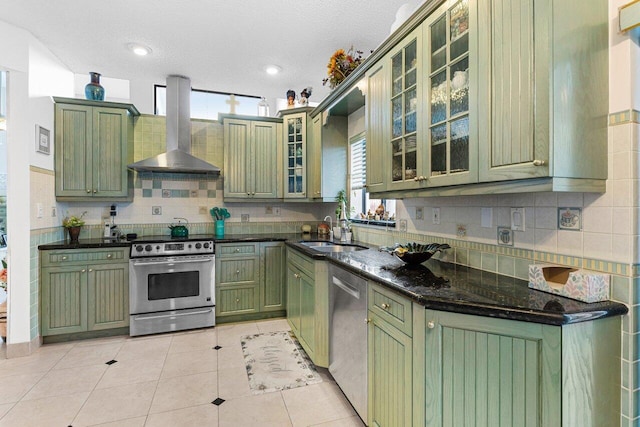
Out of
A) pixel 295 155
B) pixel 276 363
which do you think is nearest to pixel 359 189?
pixel 295 155

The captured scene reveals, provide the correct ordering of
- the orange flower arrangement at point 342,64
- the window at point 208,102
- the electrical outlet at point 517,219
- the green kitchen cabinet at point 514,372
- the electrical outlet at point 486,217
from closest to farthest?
the green kitchen cabinet at point 514,372, the electrical outlet at point 517,219, the electrical outlet at point 486,217, the orange flower arrangement at point 342,64, the window at point 208,102

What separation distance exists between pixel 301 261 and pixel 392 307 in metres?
1.45

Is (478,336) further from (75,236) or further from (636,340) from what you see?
(75,236)

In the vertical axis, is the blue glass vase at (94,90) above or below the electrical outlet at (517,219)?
above

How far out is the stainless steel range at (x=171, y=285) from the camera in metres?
3.21

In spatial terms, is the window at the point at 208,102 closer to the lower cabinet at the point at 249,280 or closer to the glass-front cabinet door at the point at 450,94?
the lower cabinet at the point at 249,280

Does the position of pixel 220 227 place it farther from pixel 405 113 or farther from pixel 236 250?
pixel 405 113

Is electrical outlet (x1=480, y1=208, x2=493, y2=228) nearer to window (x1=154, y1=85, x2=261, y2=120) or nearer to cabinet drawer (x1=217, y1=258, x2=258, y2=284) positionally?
cabinet drawer (x1=217, y1=258, x2=258, y2=284)

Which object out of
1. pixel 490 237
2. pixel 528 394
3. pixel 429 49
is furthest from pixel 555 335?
→ pixel 429 49

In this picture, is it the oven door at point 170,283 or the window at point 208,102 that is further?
the window at point 208,102

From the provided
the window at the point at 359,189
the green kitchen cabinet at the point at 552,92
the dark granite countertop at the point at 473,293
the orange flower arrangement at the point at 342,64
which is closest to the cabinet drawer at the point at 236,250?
Result: the window at the point at 359,189

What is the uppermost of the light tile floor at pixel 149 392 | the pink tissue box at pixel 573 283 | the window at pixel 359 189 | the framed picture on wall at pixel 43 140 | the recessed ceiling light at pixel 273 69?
the recessed ceiling light at pixel 273 69

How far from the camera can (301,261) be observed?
2.90 meters

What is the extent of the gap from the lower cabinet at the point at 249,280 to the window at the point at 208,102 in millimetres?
1775
